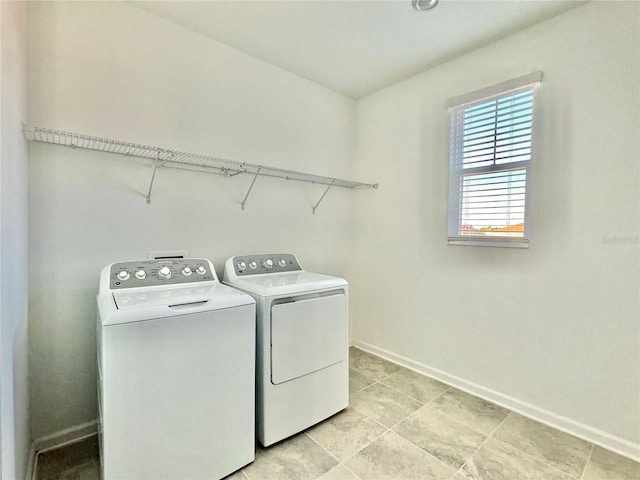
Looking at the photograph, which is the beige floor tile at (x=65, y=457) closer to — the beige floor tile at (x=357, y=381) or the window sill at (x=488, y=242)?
the beige floor tile at (x=357, y=381)

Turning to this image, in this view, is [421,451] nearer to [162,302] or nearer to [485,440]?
[485,440]

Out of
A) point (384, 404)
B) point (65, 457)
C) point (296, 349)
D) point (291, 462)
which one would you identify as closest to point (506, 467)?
point (384, 404)

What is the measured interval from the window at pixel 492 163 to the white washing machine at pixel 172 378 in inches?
66.3

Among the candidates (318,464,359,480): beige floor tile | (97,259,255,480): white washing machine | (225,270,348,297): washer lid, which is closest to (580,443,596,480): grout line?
(318,464,359,480): beige floor tile

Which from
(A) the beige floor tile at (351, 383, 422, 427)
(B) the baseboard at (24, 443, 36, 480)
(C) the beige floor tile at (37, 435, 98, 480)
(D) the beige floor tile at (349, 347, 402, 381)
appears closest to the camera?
(B) the baseboard at (24, 443, 36, 480)

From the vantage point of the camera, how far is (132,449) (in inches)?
47.6

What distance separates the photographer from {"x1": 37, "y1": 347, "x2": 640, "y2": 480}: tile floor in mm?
1467

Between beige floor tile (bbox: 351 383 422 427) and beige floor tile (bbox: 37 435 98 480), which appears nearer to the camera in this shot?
beige floor tile (bbox: 37 435 98 480)

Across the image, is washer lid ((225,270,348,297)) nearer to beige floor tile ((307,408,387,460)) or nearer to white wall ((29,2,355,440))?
white wall ((29,2,355,440))

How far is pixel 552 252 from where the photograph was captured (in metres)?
1.84

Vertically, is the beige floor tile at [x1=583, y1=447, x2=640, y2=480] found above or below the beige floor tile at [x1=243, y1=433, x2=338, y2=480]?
above

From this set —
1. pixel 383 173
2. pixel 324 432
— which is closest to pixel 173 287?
pixel 324 432

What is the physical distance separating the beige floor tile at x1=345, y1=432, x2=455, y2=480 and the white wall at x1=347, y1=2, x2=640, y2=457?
0.85 meters

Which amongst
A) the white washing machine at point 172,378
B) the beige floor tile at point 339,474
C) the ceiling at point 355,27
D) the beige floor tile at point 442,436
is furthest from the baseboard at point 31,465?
the ceiling at point 355,27
